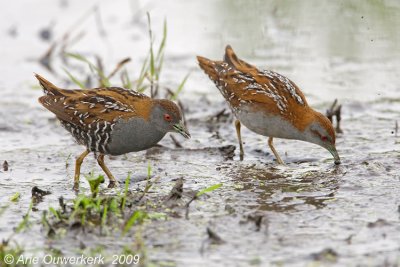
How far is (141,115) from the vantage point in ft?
23.8

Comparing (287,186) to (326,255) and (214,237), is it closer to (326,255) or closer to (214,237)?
Result: (214,237)

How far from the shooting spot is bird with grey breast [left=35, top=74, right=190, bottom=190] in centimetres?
718

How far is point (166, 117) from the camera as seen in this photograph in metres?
7.17

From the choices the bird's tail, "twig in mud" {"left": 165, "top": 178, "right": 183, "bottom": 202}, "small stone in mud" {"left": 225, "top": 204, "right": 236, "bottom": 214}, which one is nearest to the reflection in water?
"small stone in mud" {"left": 225, "top": 204, "right": 236, "bottom": 214}

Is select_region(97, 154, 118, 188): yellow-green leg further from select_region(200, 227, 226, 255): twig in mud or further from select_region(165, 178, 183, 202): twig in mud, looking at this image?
select_region(200, 227, 226, 255): twig in mud

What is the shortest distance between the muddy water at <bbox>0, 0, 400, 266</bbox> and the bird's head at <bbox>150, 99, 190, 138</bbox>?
18.0 inches

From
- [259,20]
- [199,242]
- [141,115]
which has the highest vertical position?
[259,20]

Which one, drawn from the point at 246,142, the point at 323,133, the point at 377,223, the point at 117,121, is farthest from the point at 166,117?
the point at 377,223

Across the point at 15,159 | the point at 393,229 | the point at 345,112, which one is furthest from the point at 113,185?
the point at 345,112

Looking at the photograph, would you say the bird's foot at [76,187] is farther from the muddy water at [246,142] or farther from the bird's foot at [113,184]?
the bird's foot at [113,184]

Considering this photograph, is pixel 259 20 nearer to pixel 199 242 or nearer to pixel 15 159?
pixel 15 159

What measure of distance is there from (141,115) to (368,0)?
16.3 feet

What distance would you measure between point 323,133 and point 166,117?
5.06 ft

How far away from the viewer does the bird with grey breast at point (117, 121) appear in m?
7.18
